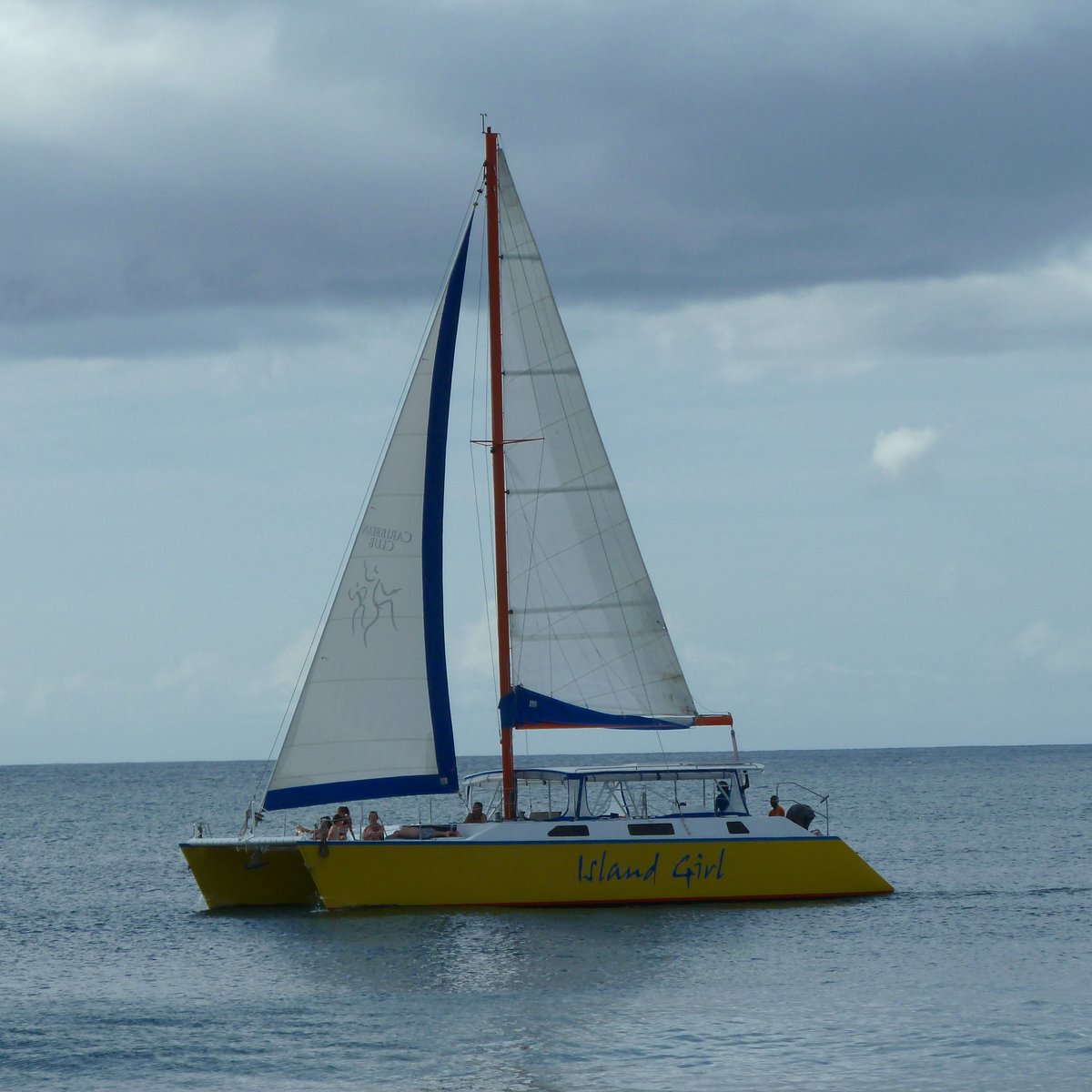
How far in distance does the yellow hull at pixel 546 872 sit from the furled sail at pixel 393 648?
127 cm

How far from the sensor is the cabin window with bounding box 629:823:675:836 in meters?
31.7

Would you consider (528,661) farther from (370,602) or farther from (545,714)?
(370,602)

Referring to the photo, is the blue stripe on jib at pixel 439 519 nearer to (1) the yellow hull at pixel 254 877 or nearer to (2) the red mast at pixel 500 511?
(2) the red mast at pixel 500 511

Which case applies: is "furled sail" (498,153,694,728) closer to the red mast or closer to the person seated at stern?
the red mast

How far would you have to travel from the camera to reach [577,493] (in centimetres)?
3212

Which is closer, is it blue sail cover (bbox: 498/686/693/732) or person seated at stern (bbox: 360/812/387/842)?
person seated at stern (bbox: 360/812/387/842)

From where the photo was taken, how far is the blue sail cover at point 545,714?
31.9m

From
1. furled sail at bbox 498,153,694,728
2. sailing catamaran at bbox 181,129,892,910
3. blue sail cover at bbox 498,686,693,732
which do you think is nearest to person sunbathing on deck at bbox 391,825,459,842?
sailing catamaran at bbox 181,129,892,910

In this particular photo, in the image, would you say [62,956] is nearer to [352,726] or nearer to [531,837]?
[352,726]

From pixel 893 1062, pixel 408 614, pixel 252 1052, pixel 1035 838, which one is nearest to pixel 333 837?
pixel 408 614

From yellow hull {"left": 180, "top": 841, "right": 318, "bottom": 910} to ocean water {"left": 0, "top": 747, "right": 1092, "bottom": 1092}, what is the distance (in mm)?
753

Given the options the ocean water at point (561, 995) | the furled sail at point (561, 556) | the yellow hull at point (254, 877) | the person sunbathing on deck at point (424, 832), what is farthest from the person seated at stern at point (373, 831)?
the furled sail at point (561, 556)

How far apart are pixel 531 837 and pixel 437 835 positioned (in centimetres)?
189

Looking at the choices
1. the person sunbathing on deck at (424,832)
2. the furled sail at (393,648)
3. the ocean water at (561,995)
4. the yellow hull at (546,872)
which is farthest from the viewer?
the person sunbathing on deck at (424,832)
